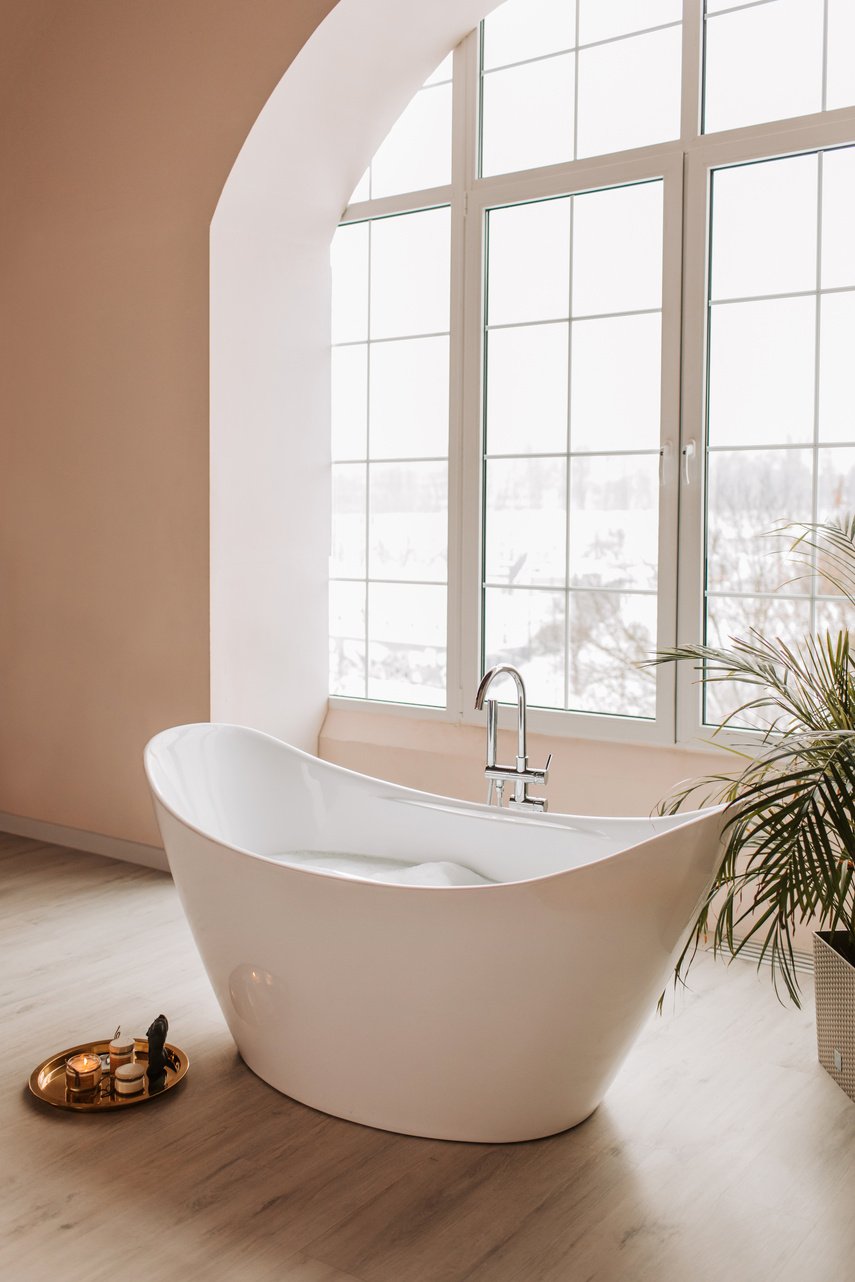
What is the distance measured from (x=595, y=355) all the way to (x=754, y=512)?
727mm

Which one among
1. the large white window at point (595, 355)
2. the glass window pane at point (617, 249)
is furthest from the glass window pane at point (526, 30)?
the glass window pane at point (617, 249)

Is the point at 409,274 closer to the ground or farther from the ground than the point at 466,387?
farther from the ground

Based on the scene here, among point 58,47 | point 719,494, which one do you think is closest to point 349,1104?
point 719,494

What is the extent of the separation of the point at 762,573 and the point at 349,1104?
1913 millimetres

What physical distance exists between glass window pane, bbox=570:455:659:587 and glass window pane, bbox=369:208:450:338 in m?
0.81

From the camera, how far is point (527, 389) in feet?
12.2

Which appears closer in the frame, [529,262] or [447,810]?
[447,810]

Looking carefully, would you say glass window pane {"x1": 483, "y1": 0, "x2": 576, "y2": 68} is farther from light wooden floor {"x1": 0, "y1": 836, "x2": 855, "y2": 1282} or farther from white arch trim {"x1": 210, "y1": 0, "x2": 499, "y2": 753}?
light wooden floor {"x1": 0, "y1": 836, "x2": 855, "y2": 1282}

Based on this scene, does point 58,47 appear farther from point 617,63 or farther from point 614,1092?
point 614,1092

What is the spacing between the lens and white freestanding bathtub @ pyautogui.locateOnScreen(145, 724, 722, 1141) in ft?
6.49

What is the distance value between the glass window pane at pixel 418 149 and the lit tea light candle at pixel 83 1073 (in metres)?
2.98

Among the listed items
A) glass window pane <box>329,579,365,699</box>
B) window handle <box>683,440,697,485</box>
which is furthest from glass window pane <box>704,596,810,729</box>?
glass window pane <box>329,579,365,699</box>

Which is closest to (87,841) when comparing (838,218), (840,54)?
(838,218)

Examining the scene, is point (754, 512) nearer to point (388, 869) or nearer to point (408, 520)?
point (408, 520)
